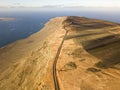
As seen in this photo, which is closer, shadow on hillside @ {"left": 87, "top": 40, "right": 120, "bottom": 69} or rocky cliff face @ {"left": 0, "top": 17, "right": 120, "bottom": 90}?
rocky cliff face @ {"left": 0, "top": 17, "right": 120, "bottom": 90}

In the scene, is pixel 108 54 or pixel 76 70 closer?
pixel 76 70

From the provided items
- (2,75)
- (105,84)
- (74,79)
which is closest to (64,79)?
(74,79)

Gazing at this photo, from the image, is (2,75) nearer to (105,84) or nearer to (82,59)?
(82,59)

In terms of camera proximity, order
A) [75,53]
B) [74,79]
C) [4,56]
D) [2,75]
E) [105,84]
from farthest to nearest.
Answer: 1. [4,56]
2. [2,75]
3. [75,53]
4. [74,79]
5. [105,84]

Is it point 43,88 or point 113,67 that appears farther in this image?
point 113,67

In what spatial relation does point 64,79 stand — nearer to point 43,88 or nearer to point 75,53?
point 43,88

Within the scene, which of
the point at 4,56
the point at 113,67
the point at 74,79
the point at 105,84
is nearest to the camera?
the point at 105,84

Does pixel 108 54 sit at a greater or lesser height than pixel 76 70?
lesser

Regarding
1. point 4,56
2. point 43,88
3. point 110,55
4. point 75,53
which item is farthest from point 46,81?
point 4,56

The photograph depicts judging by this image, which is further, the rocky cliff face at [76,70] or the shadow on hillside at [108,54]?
the shadow on hillside at [108,54]

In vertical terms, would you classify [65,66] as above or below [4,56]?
above
